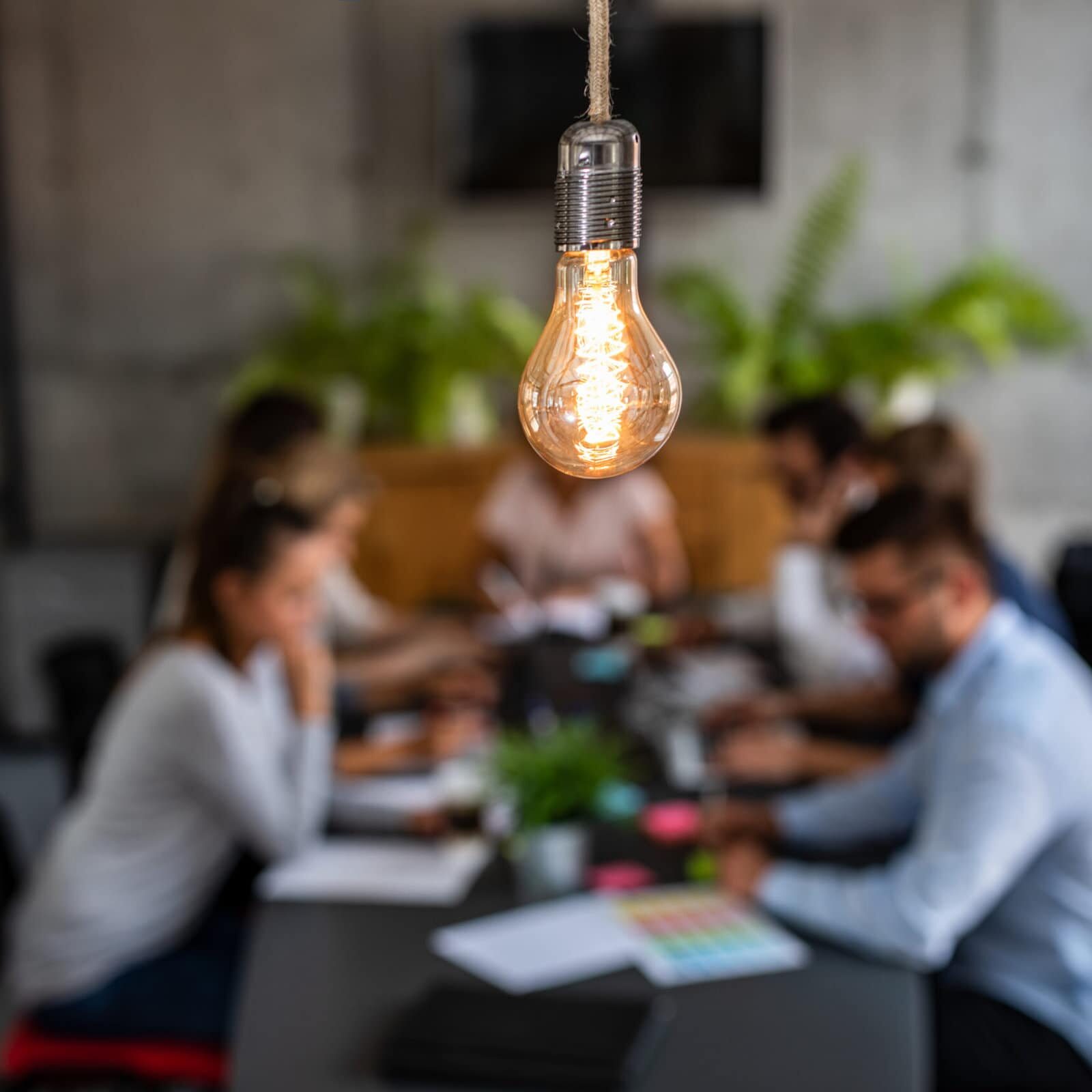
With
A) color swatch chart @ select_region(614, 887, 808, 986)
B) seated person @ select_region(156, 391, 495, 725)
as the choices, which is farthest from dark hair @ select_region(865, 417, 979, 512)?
color swatch chart @ select_region(614, 887, 808, 986)

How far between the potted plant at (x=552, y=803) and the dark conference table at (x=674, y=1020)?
0.12 meters

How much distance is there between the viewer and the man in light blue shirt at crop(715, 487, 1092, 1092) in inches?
85.3

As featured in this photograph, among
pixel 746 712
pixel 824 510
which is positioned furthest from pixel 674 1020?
pixel 824 510

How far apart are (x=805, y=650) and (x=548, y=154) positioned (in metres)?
3.21

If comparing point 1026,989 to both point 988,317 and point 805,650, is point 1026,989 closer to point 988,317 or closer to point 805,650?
point 805,650

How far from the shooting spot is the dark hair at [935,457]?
3.45m

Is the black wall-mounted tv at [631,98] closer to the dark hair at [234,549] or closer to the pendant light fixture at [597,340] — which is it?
the dark hair at [234,549]

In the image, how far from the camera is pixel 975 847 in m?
2.16

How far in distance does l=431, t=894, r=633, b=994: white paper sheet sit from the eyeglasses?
0.69m

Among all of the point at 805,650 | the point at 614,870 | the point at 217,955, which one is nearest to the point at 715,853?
the point at 614,870

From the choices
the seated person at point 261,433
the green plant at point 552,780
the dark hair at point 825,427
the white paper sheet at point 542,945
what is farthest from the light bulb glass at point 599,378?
the dark hair at point 825,427

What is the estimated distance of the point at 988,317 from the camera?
591 cm

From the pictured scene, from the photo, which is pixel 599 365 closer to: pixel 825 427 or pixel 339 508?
pixel 339 508

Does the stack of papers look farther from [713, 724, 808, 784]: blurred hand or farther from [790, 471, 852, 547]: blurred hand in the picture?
[790, 471, 852, 547]: blurred hand
